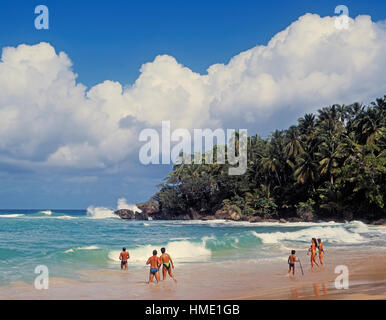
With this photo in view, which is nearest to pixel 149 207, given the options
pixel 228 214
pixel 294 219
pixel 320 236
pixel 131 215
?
pixel 131 215

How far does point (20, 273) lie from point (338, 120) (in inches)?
1985

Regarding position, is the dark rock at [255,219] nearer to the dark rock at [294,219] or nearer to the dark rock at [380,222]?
the dark rock at [294,219]

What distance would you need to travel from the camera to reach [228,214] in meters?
60.1

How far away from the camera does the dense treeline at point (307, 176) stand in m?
43.9

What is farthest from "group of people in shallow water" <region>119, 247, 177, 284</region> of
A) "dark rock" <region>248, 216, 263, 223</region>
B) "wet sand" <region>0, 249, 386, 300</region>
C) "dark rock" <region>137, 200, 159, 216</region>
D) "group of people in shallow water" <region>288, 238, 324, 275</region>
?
"dark rock" <region>137, 200, 159, 216</region>

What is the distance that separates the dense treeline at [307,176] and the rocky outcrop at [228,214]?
2.65 ft

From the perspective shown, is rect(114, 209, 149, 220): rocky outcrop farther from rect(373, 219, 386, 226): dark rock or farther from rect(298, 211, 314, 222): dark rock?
rect(373, 219, 386, 226): dark rock

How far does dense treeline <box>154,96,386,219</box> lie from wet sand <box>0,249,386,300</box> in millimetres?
29523

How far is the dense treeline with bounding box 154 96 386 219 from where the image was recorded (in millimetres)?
43906

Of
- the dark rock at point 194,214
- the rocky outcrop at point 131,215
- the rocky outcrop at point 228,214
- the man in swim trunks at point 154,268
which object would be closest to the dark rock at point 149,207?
the rocky outcrop at point 131,215

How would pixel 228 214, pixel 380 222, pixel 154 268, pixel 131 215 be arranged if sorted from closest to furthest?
pixel 154 268 < pixel 380 222 < pixel 228 214 < pixel 131 215

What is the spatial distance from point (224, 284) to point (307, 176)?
40.9m

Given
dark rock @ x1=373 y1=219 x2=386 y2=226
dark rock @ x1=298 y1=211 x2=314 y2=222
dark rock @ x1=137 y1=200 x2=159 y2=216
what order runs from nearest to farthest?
dark rock @ x1=373 y1=219 x2=386 y2=226, dark rock @ x1=298 y1=211 x2=314 y2=222, dark rock @ x1=137 y1=200 x2=159 y2=216

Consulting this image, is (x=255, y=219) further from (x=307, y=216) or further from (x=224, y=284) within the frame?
(x=224, y=284)
